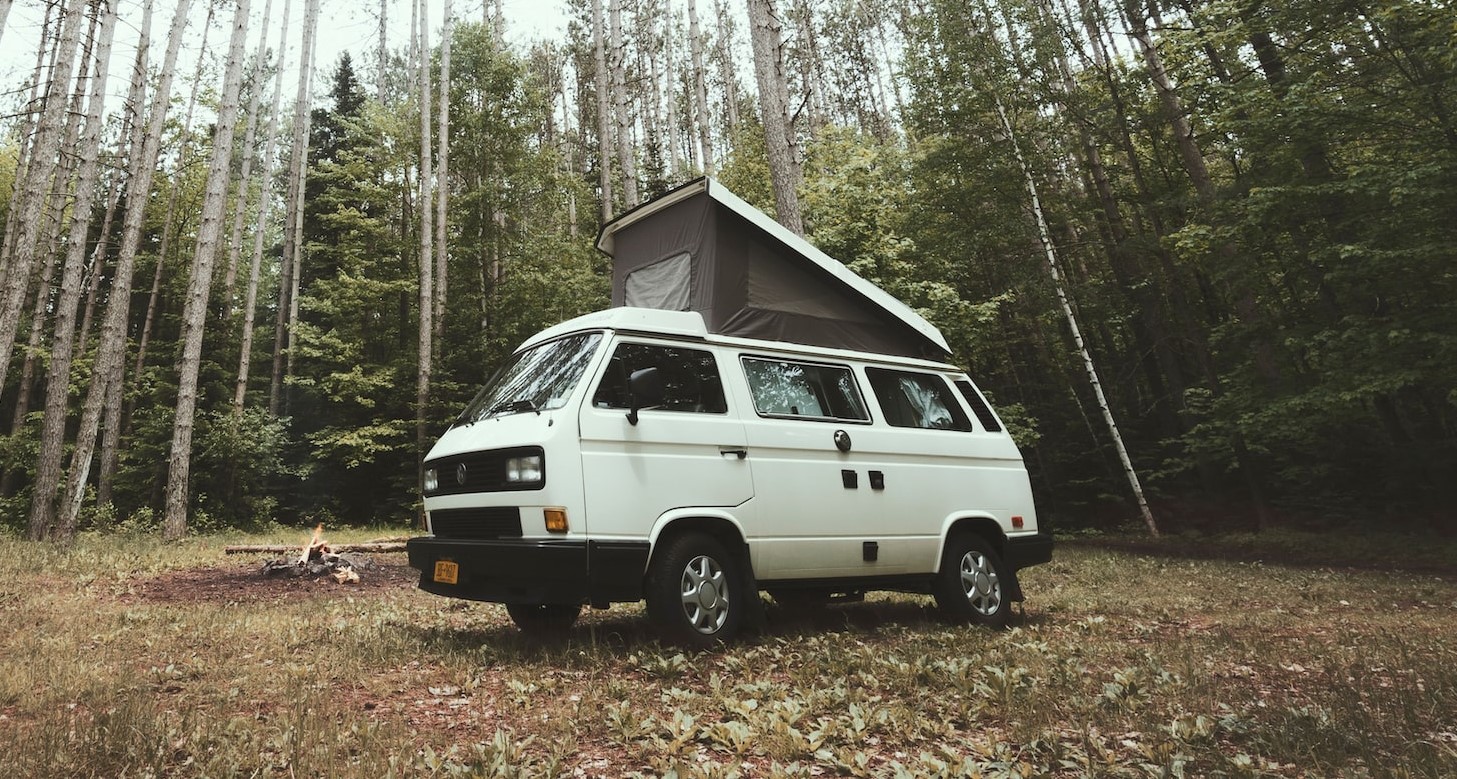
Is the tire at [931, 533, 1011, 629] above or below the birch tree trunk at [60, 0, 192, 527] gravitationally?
below

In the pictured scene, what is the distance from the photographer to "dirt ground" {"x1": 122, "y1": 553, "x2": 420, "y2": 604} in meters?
7.96

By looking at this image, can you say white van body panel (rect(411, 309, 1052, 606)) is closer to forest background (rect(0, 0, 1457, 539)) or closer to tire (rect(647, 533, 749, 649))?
tire (rect(647, 533, 749, 649))

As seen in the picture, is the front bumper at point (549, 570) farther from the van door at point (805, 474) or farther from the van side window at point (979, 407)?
the van side window at point (979, 407)

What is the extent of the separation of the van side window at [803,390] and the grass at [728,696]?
1.71 m

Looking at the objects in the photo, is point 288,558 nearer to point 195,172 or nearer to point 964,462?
point 964,462

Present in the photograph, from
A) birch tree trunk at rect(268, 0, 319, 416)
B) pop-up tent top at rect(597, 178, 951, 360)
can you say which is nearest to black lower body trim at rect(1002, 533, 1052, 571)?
pop-up tent top at rect(597, 178, 951, 360)

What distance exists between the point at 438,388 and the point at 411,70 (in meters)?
15.0

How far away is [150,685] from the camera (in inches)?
161

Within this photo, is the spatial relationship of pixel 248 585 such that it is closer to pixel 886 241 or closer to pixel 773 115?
pixel 773 115

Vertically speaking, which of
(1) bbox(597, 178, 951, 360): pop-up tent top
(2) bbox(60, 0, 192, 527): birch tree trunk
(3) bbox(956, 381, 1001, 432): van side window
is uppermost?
(2) bbox(60, 0, 192, 527): birch tree trunk

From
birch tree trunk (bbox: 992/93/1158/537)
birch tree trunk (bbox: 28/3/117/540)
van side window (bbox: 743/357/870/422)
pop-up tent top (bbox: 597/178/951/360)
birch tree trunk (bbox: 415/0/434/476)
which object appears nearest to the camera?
van side window (bbox: 743/357/870/422)

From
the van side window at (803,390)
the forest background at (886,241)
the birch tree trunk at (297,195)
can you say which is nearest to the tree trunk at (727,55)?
the forest background at (886,241)

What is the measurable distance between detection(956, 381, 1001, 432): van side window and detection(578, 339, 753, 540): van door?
282 centimetres

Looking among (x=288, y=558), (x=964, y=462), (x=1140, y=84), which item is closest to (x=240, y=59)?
(x=288, y=558)
